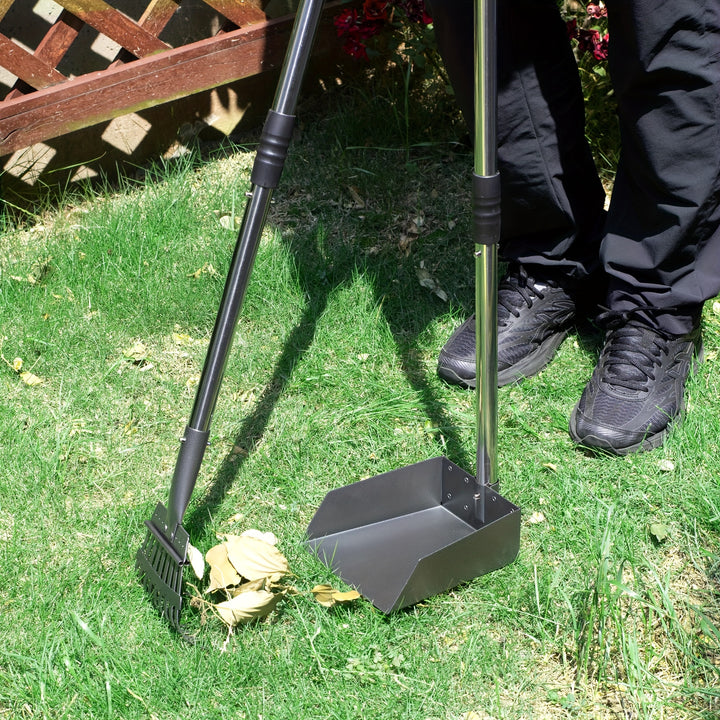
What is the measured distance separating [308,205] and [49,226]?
86 cm

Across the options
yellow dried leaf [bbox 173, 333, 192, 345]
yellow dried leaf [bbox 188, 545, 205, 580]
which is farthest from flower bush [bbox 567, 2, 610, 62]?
yellow dried leaf [bbox 188, 545, 205, 580]

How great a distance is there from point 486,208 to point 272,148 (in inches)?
15.1

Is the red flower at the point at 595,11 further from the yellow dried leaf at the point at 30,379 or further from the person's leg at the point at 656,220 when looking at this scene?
the yellow dried leaf at the point at 30,379

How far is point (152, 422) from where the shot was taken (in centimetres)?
211

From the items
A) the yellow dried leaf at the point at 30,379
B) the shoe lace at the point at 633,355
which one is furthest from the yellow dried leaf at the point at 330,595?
the yellow dried leaf at the point at 30,379

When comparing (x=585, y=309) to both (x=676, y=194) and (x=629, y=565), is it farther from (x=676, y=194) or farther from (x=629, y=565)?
(x=629, y=565)

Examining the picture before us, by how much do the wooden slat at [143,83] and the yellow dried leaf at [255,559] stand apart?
5.71ft

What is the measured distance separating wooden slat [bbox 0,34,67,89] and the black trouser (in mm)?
1470

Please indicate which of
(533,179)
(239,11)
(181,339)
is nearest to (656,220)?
(533,179)

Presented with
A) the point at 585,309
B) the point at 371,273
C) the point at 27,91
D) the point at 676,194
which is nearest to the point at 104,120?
the point at 27,91

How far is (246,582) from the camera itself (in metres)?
1.58

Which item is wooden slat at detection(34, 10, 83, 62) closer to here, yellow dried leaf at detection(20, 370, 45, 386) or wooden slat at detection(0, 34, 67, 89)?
wooden slat at detection(0, 34, 67, 89)

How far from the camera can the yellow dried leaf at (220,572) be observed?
1541 millimetres

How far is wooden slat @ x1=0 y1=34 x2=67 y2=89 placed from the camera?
2736 mm
